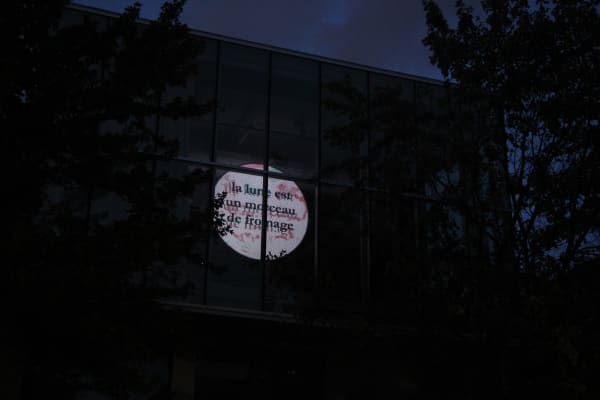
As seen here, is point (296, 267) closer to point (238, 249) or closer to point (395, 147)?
point (238, 249)

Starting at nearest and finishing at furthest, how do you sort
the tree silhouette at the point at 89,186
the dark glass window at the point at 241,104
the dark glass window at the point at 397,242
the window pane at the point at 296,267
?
the tree silhouette at the point at 89,186
the dark glass window at the point at 397,242
the window pane at the point at 296,267
the dark glass window at the point at 241,104

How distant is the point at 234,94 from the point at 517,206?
8063 mm

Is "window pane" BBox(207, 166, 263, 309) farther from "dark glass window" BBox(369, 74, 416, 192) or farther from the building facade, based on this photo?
"dark glass window" BBox(369, 74, 416, 192)

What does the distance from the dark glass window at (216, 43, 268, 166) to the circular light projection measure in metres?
0.45

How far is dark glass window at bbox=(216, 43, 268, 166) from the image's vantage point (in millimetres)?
18891

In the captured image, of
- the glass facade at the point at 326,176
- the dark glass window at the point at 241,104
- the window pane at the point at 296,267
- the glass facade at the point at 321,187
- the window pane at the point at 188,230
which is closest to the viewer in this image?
the window pane at the point at 188,230

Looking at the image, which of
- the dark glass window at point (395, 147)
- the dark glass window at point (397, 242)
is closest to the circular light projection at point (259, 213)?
the dark glass window at point (397, 242)

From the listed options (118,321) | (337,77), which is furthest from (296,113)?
(118,321)

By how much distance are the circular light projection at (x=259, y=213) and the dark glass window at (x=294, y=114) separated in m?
0.52

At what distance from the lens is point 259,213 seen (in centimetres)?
1866

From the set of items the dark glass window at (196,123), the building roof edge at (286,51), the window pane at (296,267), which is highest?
the building roof edge at (286,51)

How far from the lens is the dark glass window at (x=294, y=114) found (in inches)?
761

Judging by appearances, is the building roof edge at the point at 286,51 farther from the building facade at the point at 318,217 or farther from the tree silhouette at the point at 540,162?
the tree silhouette at the point at 540,162

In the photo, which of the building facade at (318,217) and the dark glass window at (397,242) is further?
the building facade at (318,217)
